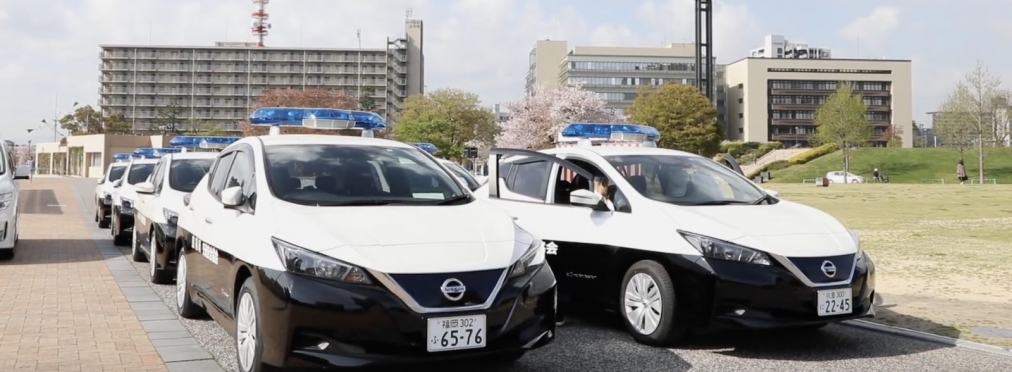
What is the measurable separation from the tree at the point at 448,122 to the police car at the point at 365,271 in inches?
2397

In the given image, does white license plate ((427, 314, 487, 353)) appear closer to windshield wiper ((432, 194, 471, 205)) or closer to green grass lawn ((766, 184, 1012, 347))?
windshield wiper ((432, 194, 471, 205))

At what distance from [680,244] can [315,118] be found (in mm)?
4897

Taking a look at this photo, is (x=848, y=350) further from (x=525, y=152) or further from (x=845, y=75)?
(x=845, y=75)

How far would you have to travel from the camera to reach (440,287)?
398cm

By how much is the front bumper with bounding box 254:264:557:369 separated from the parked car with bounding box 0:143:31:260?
8.12 metres

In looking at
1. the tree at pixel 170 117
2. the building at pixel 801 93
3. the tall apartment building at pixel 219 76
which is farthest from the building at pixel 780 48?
the tree at pixel 170 117

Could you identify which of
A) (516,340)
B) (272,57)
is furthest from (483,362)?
(272,57)

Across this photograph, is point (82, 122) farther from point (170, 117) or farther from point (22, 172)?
point (22, 172)

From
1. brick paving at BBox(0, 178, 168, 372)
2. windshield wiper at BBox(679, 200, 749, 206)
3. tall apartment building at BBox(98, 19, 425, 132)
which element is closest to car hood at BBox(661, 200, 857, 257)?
windshield wiper at BBox(679, 200, 749, 206)

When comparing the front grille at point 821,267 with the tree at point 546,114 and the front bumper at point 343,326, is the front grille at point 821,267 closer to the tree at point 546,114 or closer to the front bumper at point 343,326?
the front bumper at point 343,326

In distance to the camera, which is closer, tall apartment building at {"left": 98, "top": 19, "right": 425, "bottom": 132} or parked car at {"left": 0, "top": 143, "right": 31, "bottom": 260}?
parked car at {"left": 0, "top": 143, "right": 31, "bottom": 260}

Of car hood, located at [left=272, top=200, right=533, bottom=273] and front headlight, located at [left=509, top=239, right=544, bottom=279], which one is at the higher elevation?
car hood, located at [left=272, top=200, right=533, bottom=273]

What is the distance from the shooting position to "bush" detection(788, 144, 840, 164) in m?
67.6

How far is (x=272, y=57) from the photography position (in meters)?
122
